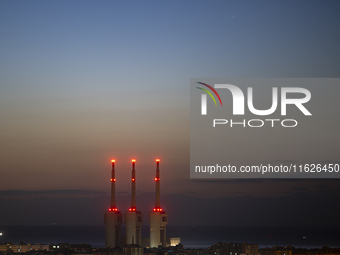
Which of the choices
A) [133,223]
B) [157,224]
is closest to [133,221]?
[133,223]

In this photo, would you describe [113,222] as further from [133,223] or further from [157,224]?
[157,224]

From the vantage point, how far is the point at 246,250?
4084 cm

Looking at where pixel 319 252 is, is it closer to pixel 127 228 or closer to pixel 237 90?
pixel 127 228

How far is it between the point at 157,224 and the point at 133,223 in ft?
6.98

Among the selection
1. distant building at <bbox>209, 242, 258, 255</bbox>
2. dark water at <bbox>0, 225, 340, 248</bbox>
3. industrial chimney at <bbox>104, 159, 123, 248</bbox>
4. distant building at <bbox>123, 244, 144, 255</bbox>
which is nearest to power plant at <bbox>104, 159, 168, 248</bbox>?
industrial chimney at <bbox>104, 159, 123, 248</bbox>

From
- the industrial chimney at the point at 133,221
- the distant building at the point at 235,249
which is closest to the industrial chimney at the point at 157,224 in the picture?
the industrial chimney at the point at 133,221

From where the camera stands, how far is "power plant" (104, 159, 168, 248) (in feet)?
144

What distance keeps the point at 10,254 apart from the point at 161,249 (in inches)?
468

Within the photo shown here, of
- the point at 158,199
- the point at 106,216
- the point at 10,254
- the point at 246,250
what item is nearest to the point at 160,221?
the point at 158,199

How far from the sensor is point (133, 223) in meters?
44.5

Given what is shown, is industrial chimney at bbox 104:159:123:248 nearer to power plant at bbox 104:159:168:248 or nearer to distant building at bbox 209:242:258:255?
power plant at bbox 104:159:168:248

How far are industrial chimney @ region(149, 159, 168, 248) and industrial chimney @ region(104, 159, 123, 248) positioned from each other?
3130 mm

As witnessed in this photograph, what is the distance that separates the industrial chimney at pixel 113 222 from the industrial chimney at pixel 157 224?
3130 mm

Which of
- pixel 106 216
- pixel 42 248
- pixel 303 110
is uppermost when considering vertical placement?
pixel 303 110
